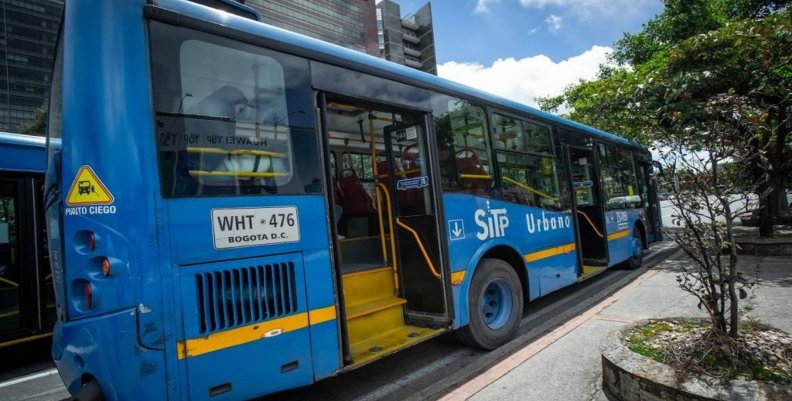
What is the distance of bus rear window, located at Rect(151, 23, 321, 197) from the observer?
8.08 ft

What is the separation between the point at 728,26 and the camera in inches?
332

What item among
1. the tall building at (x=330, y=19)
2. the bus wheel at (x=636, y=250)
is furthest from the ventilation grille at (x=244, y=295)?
the tall building at (x=330, y=19)

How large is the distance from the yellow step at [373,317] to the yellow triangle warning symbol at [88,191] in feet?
6.30

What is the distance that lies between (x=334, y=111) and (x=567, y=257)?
3.82 metres

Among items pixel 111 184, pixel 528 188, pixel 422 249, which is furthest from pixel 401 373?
pixel 111 184

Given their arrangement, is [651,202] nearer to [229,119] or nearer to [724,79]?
[724,79]

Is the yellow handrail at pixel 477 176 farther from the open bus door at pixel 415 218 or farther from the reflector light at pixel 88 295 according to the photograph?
the reflector light at pixel 88 295

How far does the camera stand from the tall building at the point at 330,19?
47.6m

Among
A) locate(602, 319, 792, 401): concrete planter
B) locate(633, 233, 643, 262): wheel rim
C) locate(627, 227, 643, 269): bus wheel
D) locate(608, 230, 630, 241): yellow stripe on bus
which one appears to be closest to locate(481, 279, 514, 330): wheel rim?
locate(602, 319, 792, 401): concrete planter

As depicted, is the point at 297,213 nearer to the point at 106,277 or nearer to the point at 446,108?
the point at 106,277

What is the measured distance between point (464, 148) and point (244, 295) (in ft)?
8.98

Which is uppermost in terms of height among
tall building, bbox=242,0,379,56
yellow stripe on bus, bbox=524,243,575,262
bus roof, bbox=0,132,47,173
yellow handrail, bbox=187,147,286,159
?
tall building, bbox=242,0,379,56

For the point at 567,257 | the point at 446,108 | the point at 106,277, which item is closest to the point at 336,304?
the point at 106,277

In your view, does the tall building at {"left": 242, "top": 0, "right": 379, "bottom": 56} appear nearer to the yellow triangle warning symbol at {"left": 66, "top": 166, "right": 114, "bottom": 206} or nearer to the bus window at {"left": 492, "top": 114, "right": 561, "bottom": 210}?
the bus window at {"left": 492, "top": 114, "right": 561, "bottom": 210}
